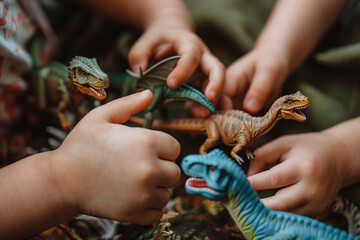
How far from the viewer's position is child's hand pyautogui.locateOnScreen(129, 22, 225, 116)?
21.4 inches

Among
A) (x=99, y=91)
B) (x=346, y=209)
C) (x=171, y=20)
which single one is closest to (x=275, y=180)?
(x=346, y=209)

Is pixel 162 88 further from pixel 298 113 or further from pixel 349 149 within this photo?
pixel 349 149

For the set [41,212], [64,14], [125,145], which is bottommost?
[41,212]

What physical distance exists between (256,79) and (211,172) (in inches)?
12.7

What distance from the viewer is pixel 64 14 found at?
0.97 meters

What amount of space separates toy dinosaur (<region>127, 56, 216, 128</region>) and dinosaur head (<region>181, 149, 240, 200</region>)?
5.6 inches

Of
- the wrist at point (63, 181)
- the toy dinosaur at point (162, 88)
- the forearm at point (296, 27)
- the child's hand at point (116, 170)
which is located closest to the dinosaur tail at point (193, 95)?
the toy dinosaur at point (162, 88)

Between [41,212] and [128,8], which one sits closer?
[41,212]

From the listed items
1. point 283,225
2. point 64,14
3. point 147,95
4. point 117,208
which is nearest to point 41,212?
point 117,208

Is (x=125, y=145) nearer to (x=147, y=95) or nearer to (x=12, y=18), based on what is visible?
(x=147, y=95)

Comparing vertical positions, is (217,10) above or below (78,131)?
above

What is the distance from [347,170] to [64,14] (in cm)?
88

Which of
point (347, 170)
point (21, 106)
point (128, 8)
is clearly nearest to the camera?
point (347, 170)

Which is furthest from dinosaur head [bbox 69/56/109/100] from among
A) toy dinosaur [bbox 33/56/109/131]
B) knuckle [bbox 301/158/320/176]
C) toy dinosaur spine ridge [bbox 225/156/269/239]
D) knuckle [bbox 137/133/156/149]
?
knuckle [bbox 301/158/320/176]
